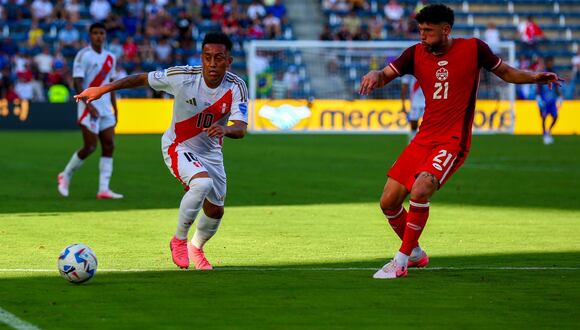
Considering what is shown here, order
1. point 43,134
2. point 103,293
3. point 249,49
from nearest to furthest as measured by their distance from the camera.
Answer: point 103,293
point 43,134
point 249,49

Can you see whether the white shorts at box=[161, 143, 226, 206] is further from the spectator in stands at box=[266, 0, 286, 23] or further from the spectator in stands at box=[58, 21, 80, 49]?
the spectator in stands at box=[266, 0, 286, 23]

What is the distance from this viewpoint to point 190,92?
1001 cm

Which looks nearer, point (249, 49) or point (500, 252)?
point (500, 252)

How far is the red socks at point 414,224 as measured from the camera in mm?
9391

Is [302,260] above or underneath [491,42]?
above

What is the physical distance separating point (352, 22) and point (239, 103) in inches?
1358

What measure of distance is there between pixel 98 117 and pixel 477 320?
33.0 ft

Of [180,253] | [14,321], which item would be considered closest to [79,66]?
[180,253]

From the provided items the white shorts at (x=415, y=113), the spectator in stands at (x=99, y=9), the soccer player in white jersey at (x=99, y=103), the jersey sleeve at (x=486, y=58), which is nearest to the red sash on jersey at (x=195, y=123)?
the jersey sleeve at (x=486, y=58)

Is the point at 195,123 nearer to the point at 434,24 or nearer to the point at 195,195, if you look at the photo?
the point at 195,195

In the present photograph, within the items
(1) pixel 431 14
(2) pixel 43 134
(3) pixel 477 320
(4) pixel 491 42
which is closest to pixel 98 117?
(1) pixel 431 14

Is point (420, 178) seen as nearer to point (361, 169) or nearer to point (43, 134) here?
point (361, 169)

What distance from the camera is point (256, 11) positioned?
141 ft

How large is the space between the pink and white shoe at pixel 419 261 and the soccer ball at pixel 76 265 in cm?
270
